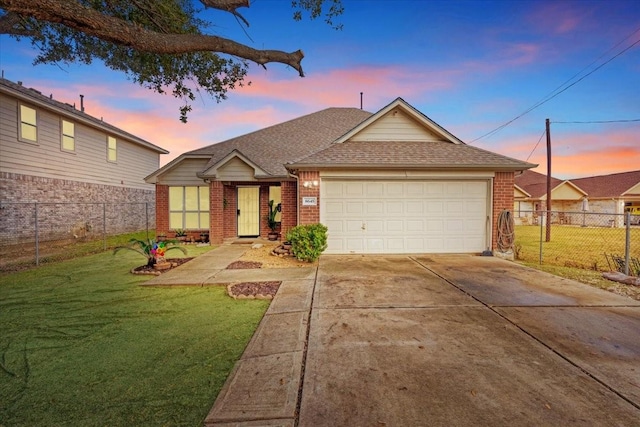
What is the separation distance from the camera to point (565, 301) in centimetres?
477

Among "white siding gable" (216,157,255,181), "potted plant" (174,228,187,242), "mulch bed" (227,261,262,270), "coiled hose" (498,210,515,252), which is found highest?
"white siding gable" (216,157,255,181)

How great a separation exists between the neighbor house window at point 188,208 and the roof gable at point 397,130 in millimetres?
7675

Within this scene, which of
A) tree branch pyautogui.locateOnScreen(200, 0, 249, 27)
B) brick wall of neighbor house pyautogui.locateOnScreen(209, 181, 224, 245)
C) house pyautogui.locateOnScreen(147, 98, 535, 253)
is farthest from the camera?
brick wall of neighbor house pyautogui.locateOnScreen(209, 181, 224, 245)

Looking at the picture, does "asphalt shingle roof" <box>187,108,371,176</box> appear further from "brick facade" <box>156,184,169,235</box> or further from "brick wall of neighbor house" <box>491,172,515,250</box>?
"brick wall of neighbor house" <box>491,172,515,250</box>

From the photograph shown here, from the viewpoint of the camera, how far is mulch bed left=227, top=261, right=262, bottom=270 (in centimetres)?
738

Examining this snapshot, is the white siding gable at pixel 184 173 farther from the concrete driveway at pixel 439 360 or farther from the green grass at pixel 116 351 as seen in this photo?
the concrete driveway at pixel 439 360

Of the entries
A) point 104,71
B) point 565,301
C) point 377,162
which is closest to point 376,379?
point 565,301

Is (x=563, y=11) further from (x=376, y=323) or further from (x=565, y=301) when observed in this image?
(x=376, y=323)

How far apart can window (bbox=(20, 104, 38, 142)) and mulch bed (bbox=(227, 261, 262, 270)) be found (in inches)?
461

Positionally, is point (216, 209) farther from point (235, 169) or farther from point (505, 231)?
point (505, 231)

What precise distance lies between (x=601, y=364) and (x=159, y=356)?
16.1 feet

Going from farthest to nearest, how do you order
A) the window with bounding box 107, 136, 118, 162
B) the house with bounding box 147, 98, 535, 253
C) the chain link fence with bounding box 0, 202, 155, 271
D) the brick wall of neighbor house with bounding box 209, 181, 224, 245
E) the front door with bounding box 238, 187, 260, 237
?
the window with bounding box 107, 136, 118, 162, the front door with bounding box 238, 187, 260, 237, the brick wall of neighbor house with bounding box 209, 181, 224, 245, the chain link fence with bounding box 0, 202, 155, 271, the house with bounding box 147, 98, 535, 253

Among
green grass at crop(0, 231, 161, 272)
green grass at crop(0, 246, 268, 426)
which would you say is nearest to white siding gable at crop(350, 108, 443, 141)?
green grass at crop(0, 246, 268, 426)

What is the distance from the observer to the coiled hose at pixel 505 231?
8.80 metres
